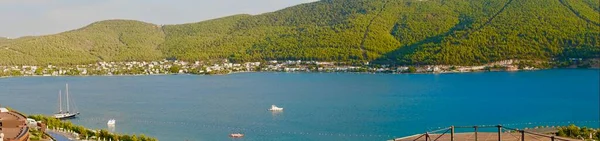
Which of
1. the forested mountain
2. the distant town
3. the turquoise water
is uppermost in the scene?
the forested mountain

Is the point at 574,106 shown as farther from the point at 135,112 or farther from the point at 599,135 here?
the point at 135,112

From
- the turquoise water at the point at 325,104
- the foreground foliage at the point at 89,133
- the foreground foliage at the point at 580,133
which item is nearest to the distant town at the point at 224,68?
the turquoise water at the point at 325,104

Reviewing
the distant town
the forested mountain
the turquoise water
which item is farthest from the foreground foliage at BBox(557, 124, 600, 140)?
the forested mountain

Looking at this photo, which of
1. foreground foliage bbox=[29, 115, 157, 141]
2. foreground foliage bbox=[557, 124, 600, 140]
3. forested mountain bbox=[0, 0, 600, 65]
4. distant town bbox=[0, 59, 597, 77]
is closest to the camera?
foreground foliage bbox=[557, 124, 600, 140]

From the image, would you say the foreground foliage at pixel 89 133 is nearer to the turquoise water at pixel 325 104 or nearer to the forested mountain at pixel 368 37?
the turquoise water at pixel 325 104

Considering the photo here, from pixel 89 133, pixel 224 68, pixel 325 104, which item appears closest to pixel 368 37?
pixel 224 68

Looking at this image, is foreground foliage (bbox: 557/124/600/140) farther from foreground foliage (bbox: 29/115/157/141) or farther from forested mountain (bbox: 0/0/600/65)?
forested mountain (bbox: 0/0/600/65)
